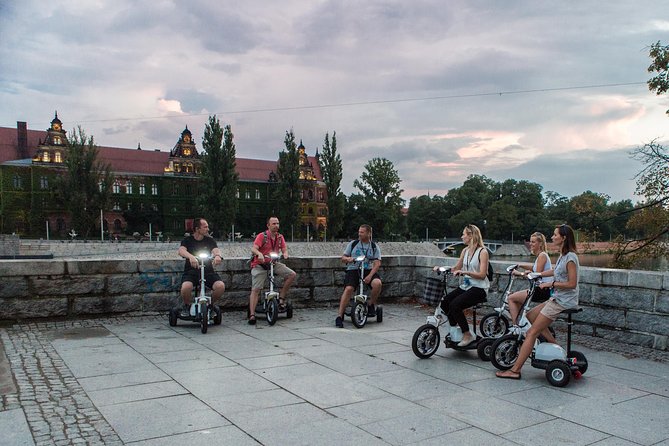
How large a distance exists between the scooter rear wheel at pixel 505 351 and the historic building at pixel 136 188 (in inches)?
2694

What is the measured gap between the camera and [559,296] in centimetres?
539

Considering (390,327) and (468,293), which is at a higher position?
(468,293)

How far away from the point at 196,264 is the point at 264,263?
3.78 feet

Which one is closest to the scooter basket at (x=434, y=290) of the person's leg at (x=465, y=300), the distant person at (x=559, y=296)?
the person's leg at (x=465, y=300)

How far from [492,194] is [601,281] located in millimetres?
116977

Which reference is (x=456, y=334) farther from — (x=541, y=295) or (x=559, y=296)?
(x=559, y=296)

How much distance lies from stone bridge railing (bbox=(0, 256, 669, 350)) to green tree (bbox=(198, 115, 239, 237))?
61.1 meters

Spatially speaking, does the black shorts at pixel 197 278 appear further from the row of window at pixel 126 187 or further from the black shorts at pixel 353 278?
the row of window at pixel 126 187

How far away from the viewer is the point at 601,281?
Result: 7605 millimetres

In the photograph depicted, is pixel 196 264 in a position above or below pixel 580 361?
above

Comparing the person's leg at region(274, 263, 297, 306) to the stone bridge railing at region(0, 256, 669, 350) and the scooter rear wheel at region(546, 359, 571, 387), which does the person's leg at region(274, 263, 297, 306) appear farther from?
the scooter rear wheel at region(546, 359, 571, 387)

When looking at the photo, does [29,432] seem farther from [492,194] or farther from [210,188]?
[492,194]

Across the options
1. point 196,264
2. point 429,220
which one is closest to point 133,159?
point 429,220

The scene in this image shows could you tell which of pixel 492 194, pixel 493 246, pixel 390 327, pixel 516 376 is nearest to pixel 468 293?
pixel 516 376
